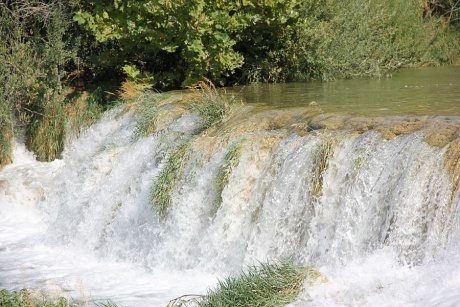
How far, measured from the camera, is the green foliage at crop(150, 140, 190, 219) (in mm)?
8906

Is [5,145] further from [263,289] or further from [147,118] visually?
[263,289]

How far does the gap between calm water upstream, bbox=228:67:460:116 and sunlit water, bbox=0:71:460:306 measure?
0.63 metres

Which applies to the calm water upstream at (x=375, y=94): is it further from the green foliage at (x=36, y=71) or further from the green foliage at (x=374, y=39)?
Answer: the green foliage at (x=36, y=71)

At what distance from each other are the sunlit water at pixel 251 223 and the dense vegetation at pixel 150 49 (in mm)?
1719

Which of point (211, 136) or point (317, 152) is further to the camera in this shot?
point (211, 136)

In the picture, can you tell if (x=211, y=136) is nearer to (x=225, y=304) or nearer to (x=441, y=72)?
(x=225, y=304)

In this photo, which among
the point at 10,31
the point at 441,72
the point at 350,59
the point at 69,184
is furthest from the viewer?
the point at 441,72

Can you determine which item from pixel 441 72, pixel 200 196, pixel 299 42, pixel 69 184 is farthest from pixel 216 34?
pixel 441 72

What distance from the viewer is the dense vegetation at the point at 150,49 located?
474 inches

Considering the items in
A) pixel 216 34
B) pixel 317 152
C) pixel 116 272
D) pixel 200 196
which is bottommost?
pixel 116 272

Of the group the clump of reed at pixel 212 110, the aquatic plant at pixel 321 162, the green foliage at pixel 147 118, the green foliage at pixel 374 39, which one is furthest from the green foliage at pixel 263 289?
the green foliage at pixel 374 39

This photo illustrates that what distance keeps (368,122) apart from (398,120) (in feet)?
0.97

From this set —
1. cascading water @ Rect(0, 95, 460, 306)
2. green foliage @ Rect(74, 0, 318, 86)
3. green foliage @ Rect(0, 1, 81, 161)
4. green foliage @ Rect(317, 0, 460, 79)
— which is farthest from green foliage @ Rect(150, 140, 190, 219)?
green foliage @ Rect(317, 0, 460, 79)

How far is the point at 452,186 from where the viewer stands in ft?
21.9
